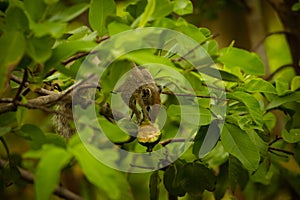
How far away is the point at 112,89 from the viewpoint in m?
0.39

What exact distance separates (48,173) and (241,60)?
235 millimetres

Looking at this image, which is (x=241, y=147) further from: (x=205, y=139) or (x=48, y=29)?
(x=48, y=29)

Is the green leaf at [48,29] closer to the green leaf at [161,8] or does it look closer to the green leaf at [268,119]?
the green leaf at [161,8]

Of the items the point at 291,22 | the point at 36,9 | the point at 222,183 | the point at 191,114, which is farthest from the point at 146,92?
the point at 291,22

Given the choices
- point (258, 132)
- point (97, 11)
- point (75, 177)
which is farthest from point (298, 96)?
point (75, 177)

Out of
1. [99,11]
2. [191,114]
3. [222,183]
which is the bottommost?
[222,183]

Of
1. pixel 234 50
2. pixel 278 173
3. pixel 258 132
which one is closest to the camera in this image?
pixel 234 50

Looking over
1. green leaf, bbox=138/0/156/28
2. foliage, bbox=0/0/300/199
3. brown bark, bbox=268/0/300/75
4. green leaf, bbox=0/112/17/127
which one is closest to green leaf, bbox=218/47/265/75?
foliage, bbox=0/0/300/199

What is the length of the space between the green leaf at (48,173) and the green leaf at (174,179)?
0.23m

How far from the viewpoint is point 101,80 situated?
15.0 inches

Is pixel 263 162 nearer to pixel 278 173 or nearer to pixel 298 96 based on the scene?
pixel 298 96

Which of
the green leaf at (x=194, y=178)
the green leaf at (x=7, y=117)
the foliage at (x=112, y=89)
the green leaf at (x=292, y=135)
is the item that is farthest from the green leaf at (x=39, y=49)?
the green leaf at (x=292, y=135)

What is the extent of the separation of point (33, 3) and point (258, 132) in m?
0.33

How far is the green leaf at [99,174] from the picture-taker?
32 centimetres
